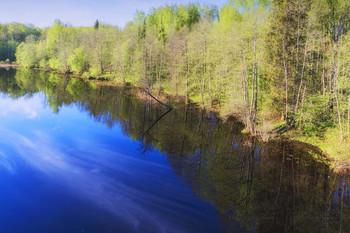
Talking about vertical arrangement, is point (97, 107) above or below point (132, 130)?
above

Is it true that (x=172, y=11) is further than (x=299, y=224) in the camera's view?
Yes

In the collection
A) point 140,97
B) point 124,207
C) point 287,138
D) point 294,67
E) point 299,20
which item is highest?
point 299,20

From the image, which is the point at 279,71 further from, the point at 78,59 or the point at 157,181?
the point at 78,59

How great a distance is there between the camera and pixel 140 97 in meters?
43.2

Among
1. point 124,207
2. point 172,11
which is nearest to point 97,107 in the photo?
point 124,207

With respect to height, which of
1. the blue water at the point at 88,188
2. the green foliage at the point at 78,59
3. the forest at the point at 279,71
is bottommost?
the blue water at the point at 88,188

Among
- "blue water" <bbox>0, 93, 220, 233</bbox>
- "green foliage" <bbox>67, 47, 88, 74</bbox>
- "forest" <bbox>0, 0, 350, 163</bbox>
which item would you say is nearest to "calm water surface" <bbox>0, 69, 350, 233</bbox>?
"blue water" <bbox>0, 93, 220, 233</bbox>

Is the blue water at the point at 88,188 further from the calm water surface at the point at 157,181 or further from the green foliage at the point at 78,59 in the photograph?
the green foliage at the point at 78,59

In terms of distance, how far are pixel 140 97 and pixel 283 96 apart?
25.9 metres

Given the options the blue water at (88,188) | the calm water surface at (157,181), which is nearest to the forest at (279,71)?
the calm water surface at (157,181)

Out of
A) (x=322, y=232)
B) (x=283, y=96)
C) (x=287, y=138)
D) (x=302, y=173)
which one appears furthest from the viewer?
(x=283, y=96)

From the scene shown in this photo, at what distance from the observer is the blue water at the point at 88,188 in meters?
11.2

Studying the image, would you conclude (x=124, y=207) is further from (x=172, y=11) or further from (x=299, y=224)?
(x=172, y=11)

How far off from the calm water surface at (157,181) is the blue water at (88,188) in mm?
63
